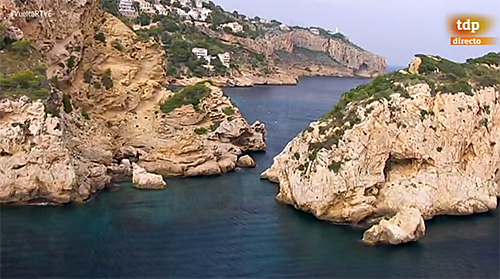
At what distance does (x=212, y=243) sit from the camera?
31.6 metres

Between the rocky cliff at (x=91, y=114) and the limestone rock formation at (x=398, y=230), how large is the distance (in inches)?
722

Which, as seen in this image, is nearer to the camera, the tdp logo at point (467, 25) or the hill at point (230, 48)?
the tdp logo at point (467, 25)

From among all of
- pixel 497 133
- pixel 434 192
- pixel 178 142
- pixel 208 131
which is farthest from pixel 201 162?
pixel 497 133

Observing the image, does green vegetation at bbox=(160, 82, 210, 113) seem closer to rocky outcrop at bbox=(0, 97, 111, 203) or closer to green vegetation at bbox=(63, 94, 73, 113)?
green vegetation at bbox=(63, 94, 73, 113)

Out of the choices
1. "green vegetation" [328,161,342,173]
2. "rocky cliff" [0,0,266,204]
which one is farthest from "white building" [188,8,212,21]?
"green vegetation" [328,161,342,173]

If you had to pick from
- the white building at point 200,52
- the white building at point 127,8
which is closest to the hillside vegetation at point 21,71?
the white building at point 127,8

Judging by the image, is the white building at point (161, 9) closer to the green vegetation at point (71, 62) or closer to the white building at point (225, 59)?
the white building at point (225, 59)

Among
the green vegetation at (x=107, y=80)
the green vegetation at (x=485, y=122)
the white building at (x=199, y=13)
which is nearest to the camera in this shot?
the green vegetation at (x=485, y=122)

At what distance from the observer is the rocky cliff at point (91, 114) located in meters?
37.3

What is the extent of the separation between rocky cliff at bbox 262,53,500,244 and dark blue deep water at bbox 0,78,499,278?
1424 mm

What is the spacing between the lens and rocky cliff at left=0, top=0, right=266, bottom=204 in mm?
37281

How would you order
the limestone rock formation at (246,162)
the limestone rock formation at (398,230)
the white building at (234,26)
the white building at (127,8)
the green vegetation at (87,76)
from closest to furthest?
the limestone rock formation at (398,230)
the green vegetation at (87,76)
the limestone rock formation at (246,162)
the white building at (127,8)
the white building at (234,26)

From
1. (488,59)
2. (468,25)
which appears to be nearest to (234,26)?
(488,59)

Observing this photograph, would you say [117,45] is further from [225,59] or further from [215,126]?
[225,59]
